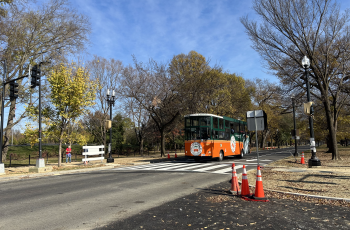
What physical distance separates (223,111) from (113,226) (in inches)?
1234

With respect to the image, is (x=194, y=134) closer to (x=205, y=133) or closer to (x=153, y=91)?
(x=205, y=133)

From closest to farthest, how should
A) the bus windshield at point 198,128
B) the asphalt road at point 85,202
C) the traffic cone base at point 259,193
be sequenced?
the asphalt road at point 85,202, the traffic cone base at point 259,193, the bus windshield at point 198,128

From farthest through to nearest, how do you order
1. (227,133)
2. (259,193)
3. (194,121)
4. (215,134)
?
(227,133), (215,134), (194,121), (259,193)

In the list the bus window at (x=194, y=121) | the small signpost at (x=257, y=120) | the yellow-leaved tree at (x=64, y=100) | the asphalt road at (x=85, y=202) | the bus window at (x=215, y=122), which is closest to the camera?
the asphalt road at (x=85, y=202)

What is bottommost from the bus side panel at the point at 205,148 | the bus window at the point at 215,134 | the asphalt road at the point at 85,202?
the asphalt road at the point at 85,202

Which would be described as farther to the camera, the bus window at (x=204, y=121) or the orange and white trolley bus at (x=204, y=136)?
the bus window at (x=204, y=121)

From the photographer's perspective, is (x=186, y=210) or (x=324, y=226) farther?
(x=186, y=210)

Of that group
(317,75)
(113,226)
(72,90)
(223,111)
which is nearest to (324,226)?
(113,226)

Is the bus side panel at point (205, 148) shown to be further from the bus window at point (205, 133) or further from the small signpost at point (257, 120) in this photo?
the small signpost at point (257, 120)

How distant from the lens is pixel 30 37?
63.7 ft

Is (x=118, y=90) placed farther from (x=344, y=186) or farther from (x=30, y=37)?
(x=344, y=186)

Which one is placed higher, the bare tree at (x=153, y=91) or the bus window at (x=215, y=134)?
the bare tree at (x=153, y=91)

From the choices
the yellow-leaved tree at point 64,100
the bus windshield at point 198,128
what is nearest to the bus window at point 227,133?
the bus windshield at point 198,128

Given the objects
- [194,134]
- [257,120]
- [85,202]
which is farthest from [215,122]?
[85,202]
